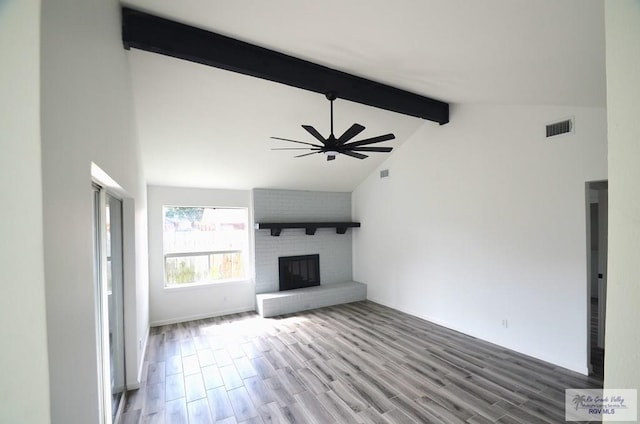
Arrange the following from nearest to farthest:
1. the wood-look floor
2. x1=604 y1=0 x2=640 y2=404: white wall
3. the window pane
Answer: x1=604 y1=0 x2=640 y2=404: white wall < the wood-look floor < the window pane

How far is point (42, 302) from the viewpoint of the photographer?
2.56 ft

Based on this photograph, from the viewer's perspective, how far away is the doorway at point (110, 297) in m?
1.97

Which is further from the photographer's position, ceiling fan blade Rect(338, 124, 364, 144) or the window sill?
the window sill

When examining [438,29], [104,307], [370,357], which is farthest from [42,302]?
[370,357]

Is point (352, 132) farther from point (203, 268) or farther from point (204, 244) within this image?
point (203, 268)

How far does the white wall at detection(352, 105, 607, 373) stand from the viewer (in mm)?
3146

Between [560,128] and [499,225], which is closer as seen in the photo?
[560,128]

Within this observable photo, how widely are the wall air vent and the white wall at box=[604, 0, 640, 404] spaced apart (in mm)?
3400

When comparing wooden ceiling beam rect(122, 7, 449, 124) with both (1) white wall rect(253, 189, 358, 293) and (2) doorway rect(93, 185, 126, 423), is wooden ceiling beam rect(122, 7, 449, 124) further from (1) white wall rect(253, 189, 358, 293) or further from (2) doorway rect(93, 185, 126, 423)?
(1) white wall rect(253, 189, 358, 293)

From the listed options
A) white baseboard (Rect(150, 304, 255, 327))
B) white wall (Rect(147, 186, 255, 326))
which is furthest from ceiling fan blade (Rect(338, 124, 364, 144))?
white baseboard (Rect(150, 304, 255, 327))

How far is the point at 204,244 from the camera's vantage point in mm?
5414

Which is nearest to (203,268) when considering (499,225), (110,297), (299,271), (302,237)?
(299,271)

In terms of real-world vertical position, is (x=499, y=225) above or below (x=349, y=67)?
below

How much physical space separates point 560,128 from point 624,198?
11.7 ft
